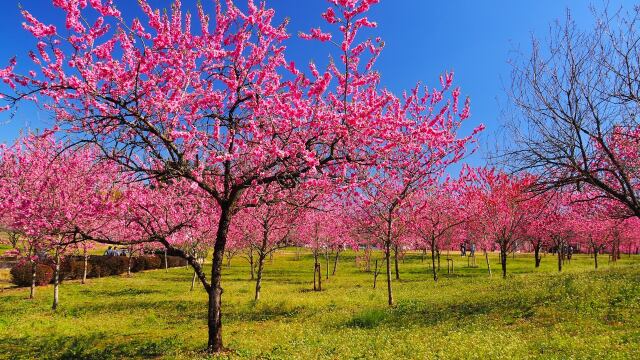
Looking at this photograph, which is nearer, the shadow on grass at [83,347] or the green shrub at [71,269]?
the shadow on grass at [83,347]

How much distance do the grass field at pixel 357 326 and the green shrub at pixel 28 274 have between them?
333 inches

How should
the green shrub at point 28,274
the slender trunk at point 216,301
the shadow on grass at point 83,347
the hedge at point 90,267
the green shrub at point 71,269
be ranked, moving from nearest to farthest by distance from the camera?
the slender trunk at point 216,301 → the shadow on grass at point 83,347 → the green shrub at point 28,274 → the hedge at point 90,267 → the green shrub at point 71,269

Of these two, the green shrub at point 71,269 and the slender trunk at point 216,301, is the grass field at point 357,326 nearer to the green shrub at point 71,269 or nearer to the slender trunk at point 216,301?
the slender trunk at point 216,301

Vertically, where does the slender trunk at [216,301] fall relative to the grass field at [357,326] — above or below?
above

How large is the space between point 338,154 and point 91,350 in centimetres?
996

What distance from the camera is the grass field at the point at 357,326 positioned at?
10.8 meters

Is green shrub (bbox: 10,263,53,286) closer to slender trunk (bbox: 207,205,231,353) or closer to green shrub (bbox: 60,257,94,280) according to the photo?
green shrub (bbox: 60,257,94,280)

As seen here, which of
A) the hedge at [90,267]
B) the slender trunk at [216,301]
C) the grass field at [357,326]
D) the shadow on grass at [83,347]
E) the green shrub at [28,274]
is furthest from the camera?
the hedge at [90,267]

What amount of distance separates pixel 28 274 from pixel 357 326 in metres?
28.7

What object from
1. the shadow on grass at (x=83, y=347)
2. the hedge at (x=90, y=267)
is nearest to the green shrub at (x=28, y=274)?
the hedge at (x=90, y=267)

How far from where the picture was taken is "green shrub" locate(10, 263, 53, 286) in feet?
101

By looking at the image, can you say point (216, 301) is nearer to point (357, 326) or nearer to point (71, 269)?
point (357, 326)

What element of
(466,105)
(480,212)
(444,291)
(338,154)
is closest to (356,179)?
(338,154)

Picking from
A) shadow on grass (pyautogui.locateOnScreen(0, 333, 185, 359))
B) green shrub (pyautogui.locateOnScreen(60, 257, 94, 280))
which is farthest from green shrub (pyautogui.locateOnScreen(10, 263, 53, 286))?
shadow on grass (pyautogui.locateOnScreen(0, 333, 185, 359))
